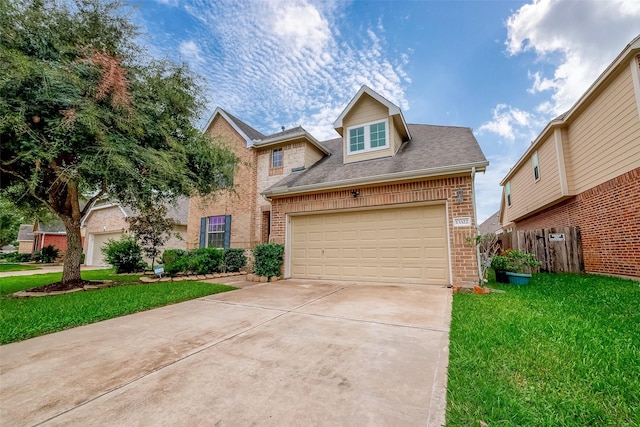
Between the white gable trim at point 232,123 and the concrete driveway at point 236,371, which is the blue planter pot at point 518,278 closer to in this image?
the concrete driveway at point 236,371

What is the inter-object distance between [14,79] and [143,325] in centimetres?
549

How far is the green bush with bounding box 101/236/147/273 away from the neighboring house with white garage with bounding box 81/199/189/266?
428 cm

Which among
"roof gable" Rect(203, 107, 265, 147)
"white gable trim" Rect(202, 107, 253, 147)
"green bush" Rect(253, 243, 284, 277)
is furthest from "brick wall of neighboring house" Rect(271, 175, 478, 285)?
"roof gable" Rect(203, 107, 265, 147)

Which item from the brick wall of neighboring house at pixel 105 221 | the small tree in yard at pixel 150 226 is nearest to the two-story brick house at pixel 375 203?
the small tree in yard at pixel 150 226

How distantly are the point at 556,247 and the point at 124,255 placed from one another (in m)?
17.2

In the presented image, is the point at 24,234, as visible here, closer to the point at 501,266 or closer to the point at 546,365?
the point at 501,266

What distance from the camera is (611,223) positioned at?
7.45 meters

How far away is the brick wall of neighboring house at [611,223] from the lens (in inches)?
266

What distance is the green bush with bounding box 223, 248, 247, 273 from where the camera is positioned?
1100cm

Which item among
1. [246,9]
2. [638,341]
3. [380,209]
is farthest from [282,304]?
[246,9]

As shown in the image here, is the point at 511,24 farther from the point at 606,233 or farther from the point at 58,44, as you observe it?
the point at 58,44

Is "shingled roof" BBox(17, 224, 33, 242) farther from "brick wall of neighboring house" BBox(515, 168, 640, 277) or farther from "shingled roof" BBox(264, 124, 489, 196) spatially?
"brick wall of neighboring house" BBox(515, 168, 640, 277)

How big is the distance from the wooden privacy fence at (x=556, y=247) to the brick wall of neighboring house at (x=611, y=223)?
0.22 m

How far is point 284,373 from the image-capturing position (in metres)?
2.52
